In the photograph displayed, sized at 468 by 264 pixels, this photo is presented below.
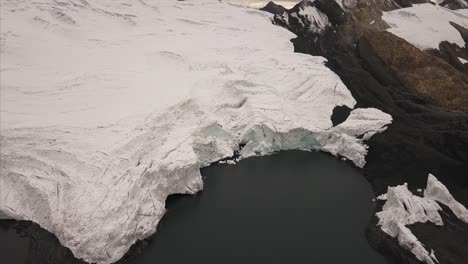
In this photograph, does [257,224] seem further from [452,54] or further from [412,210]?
[452,54]

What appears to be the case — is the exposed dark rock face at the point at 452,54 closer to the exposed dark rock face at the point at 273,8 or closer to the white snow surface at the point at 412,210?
the white snow surface at the point at 412,210

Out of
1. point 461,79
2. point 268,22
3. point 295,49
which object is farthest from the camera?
point 268,22

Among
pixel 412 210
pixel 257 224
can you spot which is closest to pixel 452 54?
pixel 412 210

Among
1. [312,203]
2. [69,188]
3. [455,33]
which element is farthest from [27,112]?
Answer: [455,33]

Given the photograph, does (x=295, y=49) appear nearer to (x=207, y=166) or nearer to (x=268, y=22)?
(x=268, y=22)

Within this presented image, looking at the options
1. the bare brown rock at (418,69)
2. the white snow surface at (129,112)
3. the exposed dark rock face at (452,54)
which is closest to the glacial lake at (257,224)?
the white snow surface at (129,112)

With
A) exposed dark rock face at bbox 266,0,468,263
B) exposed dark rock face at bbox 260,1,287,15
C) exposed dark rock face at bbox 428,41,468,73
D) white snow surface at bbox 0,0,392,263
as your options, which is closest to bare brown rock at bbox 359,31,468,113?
exposed dark rock face at bbox 266,0,468,263
